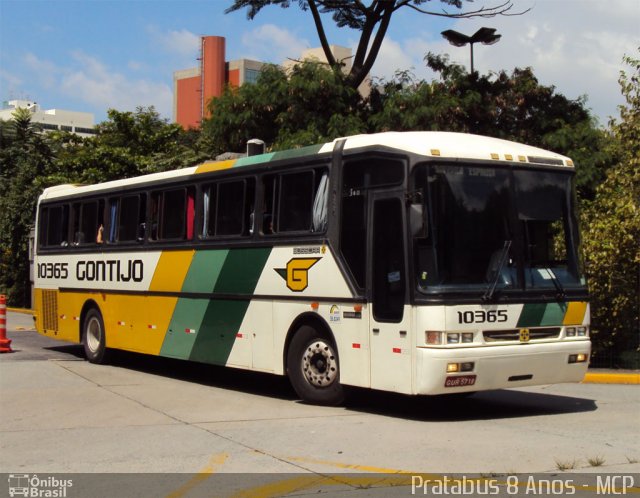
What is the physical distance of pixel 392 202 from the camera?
408 inches

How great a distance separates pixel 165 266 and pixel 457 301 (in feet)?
21.0

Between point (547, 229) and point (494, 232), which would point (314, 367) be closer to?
point (494, 232)

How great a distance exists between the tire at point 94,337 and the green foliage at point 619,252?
30.1 feet

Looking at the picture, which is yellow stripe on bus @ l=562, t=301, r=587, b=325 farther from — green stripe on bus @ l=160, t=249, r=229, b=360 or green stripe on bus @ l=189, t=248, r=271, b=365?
green stripe on bus @ l=160, t=249, r=229, b=360

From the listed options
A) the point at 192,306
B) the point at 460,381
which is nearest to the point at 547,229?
the point at 460,381

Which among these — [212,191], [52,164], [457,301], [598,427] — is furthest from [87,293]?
[52,164]

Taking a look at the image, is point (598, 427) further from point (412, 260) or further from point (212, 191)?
point (212, 191)

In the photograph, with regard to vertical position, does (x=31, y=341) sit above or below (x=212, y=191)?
below

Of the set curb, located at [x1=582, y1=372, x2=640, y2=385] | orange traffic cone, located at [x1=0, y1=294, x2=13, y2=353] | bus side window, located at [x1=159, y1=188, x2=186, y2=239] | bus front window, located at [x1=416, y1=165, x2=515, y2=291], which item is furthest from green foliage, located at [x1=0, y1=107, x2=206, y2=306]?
bus front window, located at [x1=416, y1=165, x2=515, y2=291]

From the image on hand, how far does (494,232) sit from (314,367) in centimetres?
300

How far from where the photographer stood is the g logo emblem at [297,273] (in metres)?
11.5

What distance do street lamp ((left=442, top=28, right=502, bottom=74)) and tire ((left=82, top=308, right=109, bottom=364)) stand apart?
40.0 ft

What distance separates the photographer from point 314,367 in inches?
452
